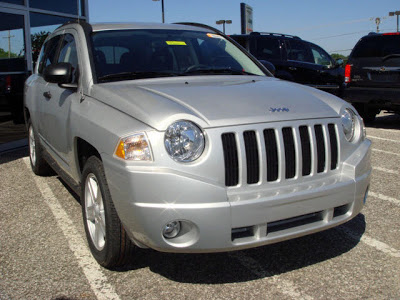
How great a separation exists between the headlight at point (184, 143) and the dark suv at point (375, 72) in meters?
7.54

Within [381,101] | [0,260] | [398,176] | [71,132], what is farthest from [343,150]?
[381,101]

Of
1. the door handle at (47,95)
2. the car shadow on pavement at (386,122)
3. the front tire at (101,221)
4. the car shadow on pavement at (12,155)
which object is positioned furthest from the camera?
the car shadow on pavement at (386,122)

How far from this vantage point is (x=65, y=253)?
137 inches

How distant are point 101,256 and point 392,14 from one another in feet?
162

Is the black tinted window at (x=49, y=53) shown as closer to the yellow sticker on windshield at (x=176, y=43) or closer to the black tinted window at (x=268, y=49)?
the yellow sticker on windshield at (x=176, y=43)

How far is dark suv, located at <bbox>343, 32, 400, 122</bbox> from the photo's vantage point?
9203 millimetres

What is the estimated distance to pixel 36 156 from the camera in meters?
5.62

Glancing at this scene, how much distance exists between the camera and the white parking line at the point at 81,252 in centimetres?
292

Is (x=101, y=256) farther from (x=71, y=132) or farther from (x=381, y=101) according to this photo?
(x=381, y=101)

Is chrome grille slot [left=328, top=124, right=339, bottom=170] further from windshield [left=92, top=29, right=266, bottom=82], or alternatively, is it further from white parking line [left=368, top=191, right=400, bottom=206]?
white parking line [left=368, top=191, right=400, bottom=206]

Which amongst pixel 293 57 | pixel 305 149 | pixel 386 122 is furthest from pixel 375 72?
pixel 305 149

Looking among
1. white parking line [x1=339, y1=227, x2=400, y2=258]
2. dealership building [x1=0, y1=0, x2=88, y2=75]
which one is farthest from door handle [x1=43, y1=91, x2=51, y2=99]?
dealership building [x1=0, y1=0, x2=88, y2=75]

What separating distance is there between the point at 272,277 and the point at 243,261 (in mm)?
300

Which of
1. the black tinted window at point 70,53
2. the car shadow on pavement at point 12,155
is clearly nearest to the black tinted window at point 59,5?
the car shadow on pavement at point 12,155
